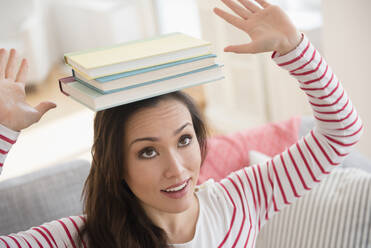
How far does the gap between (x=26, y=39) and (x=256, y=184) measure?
14.2 ft

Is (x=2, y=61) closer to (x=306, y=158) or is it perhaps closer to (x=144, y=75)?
(x=144, y=75)

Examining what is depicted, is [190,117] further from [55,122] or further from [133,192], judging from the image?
[55,122]

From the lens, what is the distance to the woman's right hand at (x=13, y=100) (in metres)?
0.93

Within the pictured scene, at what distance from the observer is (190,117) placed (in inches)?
44.0

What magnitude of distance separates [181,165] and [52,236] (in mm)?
317

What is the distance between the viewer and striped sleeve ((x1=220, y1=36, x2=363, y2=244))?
1076 mm

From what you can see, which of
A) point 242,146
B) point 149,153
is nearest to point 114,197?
point 149,153

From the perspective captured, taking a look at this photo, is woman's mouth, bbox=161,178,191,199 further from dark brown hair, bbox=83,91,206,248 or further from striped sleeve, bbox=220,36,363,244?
striped sleeve, bbox=220,36,363,244

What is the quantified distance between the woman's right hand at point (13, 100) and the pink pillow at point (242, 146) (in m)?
1.03

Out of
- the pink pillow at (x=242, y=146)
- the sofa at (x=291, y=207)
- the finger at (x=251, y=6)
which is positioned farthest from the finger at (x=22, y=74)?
the pink pillow at (x=242, y=146)

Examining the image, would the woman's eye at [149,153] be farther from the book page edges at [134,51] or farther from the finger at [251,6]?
the finger at [251,6]

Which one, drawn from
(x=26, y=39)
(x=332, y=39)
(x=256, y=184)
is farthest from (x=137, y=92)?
(x=26, y=39)

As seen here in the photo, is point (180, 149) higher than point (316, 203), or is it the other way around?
point (180, 149)

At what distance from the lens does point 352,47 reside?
229 centimetres
